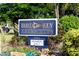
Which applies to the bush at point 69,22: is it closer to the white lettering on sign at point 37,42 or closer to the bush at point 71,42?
the bush at point 71,42

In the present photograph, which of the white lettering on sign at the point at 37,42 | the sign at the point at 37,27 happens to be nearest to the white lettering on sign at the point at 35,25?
the sign at the point at 37,27

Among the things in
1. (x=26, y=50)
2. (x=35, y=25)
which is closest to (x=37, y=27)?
(x=35, y=25)

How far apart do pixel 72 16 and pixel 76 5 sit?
0.09 metres

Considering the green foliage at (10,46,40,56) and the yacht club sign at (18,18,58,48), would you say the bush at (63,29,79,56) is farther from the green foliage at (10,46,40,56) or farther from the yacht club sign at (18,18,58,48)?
the green foliage at (10,46,40,56)

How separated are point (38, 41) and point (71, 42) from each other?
0.25m

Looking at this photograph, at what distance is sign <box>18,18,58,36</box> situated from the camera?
2232mm

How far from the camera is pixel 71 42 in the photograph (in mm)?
2236

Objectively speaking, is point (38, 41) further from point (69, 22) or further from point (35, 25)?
point (69, 22)

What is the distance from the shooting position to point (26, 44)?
2.26m

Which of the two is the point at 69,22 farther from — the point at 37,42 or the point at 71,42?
the point at 37,42

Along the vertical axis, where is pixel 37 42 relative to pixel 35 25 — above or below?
below

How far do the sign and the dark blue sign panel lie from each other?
30 mm

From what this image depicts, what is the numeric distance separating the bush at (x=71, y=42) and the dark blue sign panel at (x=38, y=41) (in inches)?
5.6

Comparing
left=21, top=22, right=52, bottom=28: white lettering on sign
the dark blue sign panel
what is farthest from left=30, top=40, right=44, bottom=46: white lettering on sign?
left=21, top=22, right=52, bottom=28: white lettering on sign
